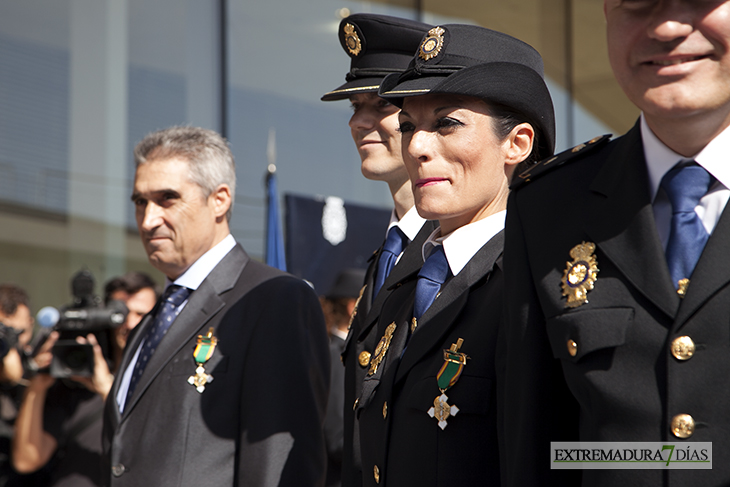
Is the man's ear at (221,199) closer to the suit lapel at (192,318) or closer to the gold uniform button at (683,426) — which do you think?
the suit lapel at (192,318)

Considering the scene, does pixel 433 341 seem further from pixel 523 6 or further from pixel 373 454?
pixel 523 6

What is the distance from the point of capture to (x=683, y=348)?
1.05 meters

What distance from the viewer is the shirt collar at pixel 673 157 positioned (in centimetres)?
111

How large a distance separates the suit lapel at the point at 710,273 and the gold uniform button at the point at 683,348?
0.8 inches

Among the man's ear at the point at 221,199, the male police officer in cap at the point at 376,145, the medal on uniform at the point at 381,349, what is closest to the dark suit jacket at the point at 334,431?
the man's ear at the point at 221,199

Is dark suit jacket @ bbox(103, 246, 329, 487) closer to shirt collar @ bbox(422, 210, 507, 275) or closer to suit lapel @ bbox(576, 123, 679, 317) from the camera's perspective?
shirt collar @ bbox(422, 210, 507, 275)

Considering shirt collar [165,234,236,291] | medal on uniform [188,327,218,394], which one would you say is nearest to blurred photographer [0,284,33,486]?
shirt collar [165,234,236,291]

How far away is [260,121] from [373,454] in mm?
6236

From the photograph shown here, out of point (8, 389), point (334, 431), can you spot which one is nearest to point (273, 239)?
point (334, 431)

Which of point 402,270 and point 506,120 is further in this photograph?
point 402,270

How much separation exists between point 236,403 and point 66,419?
1.57 m

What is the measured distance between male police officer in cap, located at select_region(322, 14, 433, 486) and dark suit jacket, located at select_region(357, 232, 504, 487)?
297 millimetres

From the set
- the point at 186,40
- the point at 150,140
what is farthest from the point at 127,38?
the point at 150,140

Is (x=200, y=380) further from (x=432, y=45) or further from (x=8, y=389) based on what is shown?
(x=8, y=389)
